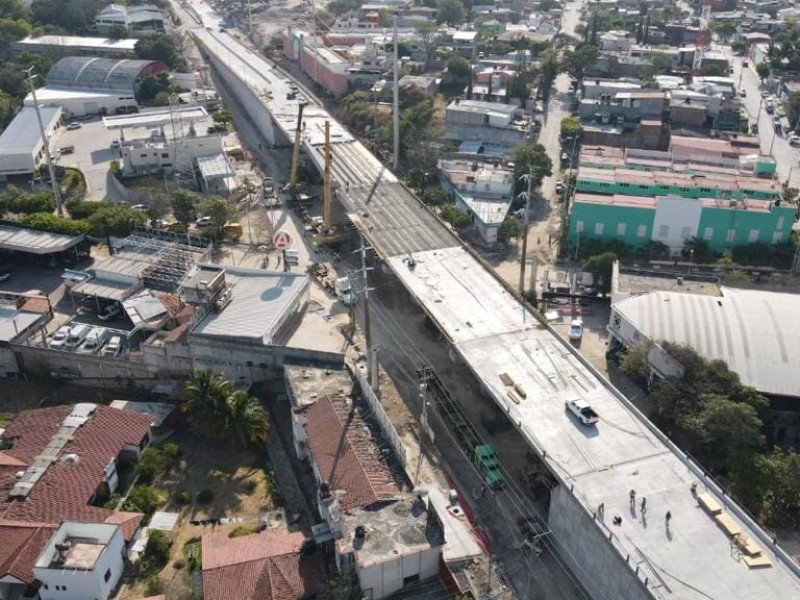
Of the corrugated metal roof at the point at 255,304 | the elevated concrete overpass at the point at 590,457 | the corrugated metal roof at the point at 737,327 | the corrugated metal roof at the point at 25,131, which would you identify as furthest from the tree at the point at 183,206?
the corrugated metal roof at the point at 737,327

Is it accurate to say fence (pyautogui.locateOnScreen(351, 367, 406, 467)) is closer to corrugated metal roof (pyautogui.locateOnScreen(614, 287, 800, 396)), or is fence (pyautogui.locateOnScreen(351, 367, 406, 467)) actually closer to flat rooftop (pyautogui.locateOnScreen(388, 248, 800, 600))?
flat rooftop (pyautogui.locateOnScreen(388, 248, 800, 600))

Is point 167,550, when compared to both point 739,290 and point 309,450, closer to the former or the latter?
point 309,450

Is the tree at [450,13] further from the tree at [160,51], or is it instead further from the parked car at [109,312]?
the parked car at [109,312]

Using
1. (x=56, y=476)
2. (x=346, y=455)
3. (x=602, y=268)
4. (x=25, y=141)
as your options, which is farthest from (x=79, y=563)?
(x=25, y=141)

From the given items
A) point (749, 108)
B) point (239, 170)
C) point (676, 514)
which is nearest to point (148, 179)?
point (239, 170)

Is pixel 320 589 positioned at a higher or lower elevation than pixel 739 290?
lower

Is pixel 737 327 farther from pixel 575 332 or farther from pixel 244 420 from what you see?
pixel 244 420
